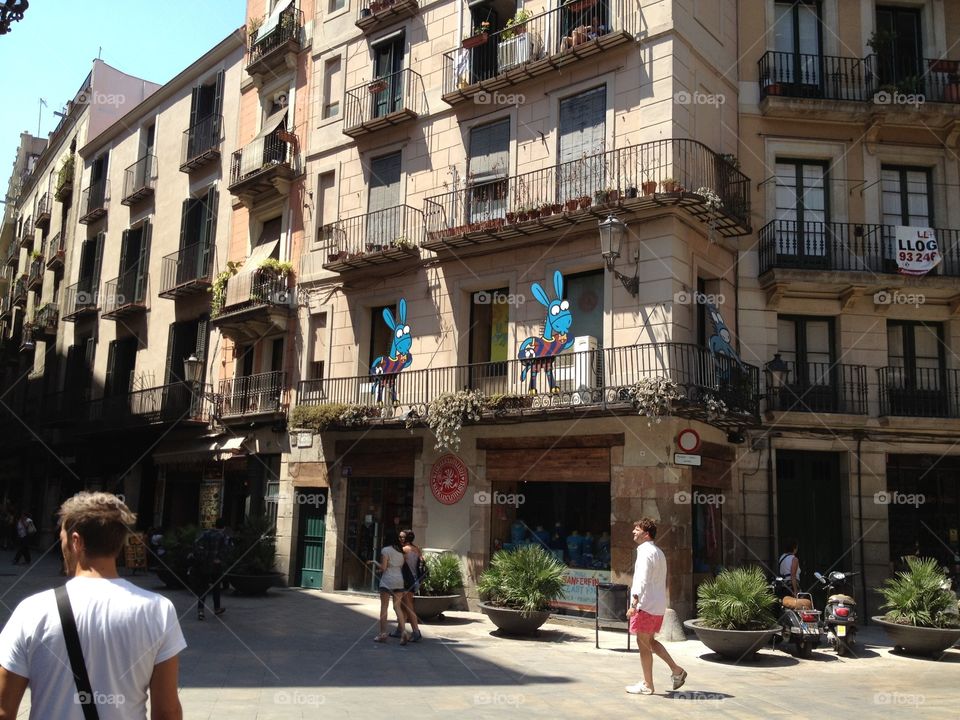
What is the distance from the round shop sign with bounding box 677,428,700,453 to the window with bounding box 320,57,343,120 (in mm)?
13174

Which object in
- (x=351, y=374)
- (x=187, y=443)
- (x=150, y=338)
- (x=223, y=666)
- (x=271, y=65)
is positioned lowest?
(x=223, y=666)

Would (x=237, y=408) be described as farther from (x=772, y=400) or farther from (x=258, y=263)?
(x=772, y=400)

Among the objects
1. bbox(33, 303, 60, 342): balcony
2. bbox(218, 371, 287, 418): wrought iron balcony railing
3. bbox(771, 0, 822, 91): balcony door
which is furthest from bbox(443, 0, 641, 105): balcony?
bbox(33, 303, 60, 342): balcony

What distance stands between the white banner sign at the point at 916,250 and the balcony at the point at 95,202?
1079 inches

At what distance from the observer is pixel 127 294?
1160 inches

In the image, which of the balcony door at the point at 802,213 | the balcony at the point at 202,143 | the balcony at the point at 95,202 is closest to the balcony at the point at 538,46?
the balcony door at the point at 802,213

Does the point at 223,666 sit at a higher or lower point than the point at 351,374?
lower

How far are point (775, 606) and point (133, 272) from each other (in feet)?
78.4

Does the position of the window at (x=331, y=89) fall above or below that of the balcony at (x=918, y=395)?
above

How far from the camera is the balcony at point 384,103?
2056 centimetres

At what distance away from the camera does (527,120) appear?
724 inches

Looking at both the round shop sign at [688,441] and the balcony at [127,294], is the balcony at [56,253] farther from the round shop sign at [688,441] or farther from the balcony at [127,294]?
the round shop sign at [688,441]

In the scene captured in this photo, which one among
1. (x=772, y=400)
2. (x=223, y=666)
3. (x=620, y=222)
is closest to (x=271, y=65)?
(x=620, y=222)

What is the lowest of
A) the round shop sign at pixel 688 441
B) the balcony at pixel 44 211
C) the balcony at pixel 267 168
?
the round shop sign at pixel 688 441
